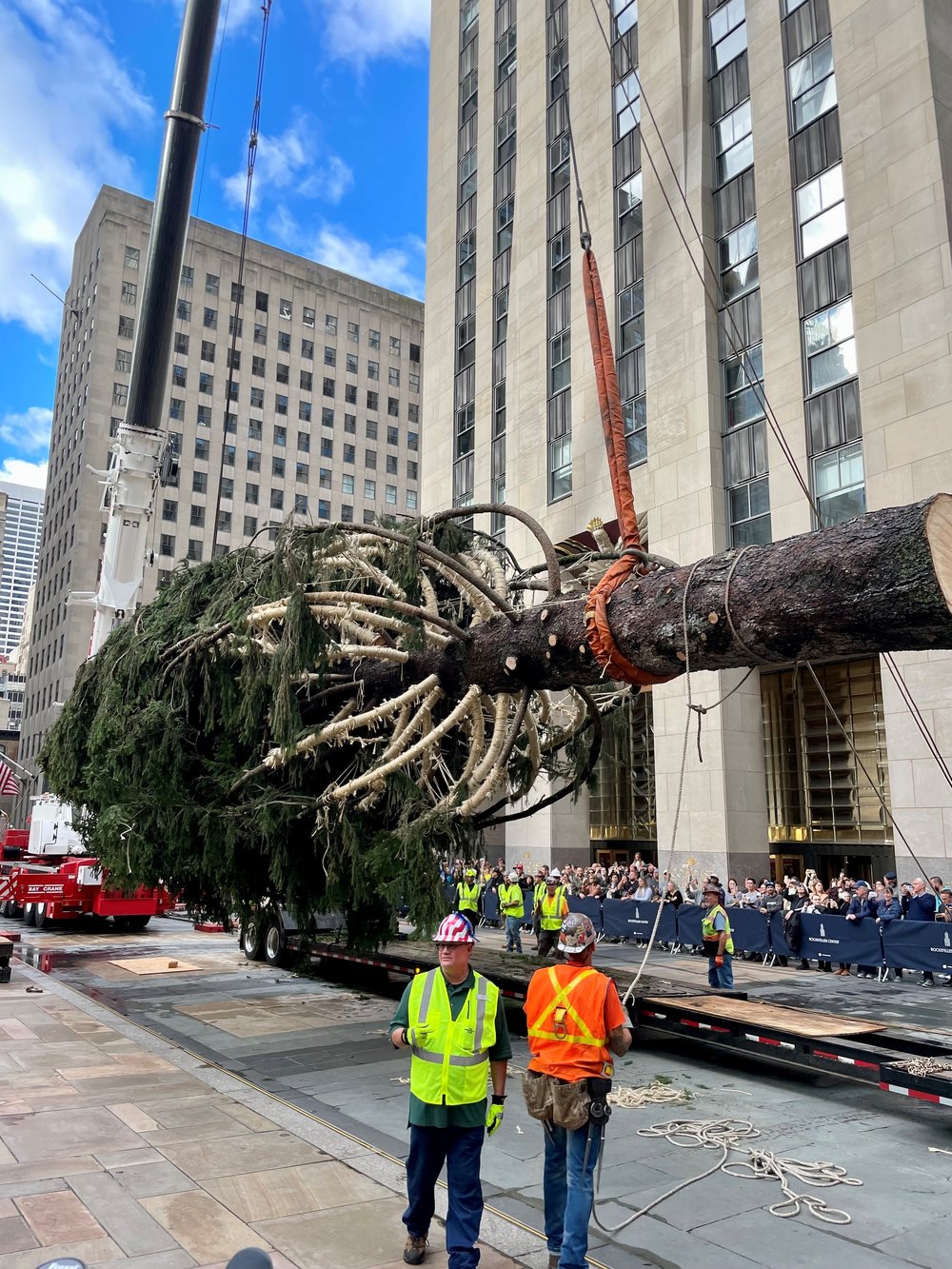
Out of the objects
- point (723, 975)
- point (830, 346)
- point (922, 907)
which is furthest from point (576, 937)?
point (830, 346)

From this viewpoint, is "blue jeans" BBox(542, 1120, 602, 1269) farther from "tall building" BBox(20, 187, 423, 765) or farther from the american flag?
"tall building" BBox(20, 187, 423, 765)

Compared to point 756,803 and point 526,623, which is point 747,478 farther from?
point 526,623

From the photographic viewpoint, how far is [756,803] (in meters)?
24.6

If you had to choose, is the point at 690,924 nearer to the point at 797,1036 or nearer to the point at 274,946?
the point at 274,946

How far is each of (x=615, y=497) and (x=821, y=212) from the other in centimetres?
2048

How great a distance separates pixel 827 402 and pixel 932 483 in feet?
12.9

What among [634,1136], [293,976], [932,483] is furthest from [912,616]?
[932,483]

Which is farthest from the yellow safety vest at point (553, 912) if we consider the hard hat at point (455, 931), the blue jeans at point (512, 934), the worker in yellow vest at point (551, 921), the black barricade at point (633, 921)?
the hard hat at point (455, 931)

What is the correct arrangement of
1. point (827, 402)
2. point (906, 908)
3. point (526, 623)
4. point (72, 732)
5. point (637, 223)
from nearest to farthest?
point (526, 623) < point (72, 732) < point (906, 908) < point (827, 402) < point (637, 223)

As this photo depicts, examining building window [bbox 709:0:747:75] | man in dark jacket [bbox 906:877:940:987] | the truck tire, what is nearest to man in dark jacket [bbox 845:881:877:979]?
man in dark jacket [bbox 906:877:940:987]

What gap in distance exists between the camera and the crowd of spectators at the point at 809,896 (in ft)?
52.6

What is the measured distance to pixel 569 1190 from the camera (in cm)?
462

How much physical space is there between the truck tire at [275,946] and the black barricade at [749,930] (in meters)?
8.34

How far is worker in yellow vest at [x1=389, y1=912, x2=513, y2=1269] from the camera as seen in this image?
4730 millimetres
